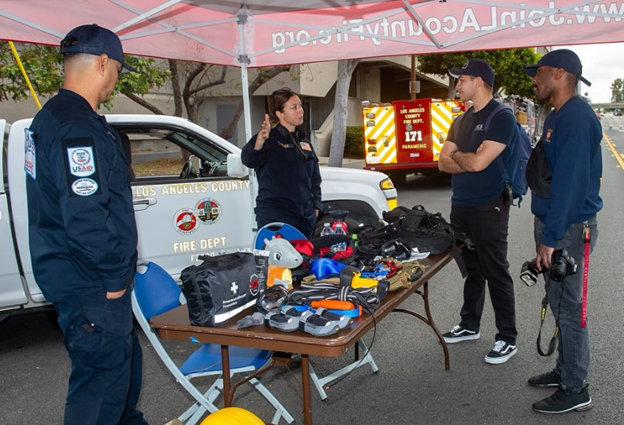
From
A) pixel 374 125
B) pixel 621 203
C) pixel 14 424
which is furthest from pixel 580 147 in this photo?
pixel 374 125

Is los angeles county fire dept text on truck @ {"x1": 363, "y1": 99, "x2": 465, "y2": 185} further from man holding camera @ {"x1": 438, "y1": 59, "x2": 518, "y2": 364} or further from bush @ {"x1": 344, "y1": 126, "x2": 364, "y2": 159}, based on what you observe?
bush @ {"x1": 344, "y1": 126, "x2": 364, "y2": 159}

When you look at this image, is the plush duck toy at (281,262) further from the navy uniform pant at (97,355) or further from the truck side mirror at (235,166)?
the truck side mirror at (235,166)

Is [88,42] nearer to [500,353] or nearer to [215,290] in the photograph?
[215,290]

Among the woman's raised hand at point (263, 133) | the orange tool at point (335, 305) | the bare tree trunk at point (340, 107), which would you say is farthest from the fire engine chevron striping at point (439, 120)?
the orange tool at point (335, 305)

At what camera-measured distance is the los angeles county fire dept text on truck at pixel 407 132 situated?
46.0 ft

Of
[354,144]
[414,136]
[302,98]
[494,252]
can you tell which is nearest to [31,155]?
[494,252]

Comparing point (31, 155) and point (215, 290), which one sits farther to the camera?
point (215, 290)

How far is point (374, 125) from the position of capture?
1445 cm

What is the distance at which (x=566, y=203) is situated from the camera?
3.20 meters

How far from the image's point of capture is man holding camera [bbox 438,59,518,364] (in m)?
3.98

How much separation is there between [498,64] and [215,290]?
95.4ft

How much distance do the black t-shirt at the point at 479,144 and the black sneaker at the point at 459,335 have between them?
1099 millimetres

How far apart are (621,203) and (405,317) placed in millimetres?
8729

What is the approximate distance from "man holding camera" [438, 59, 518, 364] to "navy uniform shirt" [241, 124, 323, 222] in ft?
3.52
